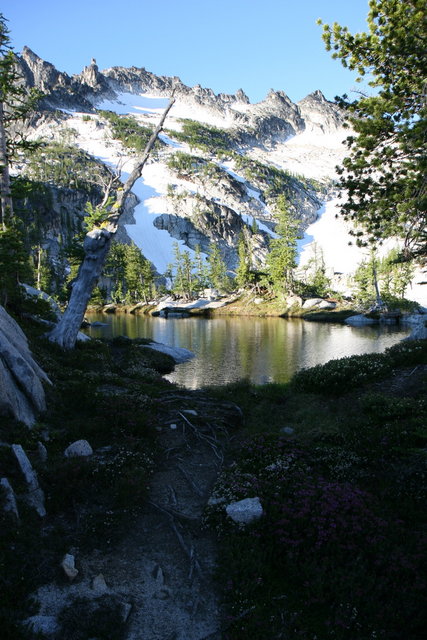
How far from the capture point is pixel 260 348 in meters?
35.5

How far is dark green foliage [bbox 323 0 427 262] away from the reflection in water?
12.2m

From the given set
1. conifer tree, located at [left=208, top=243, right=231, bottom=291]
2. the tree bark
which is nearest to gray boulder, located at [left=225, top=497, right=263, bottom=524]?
the tree bark

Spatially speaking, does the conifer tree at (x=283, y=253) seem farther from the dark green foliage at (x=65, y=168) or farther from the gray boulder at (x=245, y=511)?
the dark green foliage at (x=65, y=168)

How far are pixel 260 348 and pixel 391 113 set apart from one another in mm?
25081

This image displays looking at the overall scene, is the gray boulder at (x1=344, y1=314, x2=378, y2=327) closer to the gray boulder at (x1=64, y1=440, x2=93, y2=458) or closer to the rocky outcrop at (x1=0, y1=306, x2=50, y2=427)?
the rocky outcrop at (x1=0, y1=306, x2=50, y2=427)

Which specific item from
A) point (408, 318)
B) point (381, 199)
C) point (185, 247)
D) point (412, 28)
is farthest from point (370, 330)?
point (185, 247)

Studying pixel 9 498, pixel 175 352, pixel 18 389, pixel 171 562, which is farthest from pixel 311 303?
pixel 9 498

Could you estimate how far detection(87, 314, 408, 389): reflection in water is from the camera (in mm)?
25516

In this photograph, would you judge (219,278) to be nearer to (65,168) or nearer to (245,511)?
(245,511)

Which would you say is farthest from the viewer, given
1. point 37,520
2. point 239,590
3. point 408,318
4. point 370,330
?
point 408,318

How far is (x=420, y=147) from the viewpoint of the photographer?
11.7m

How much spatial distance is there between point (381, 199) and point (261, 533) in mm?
11950

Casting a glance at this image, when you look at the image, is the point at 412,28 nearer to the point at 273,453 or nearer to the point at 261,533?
the point at 273,453

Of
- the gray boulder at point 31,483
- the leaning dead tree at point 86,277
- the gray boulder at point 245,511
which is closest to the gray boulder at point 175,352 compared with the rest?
the leaning dead tree at point 86,277
